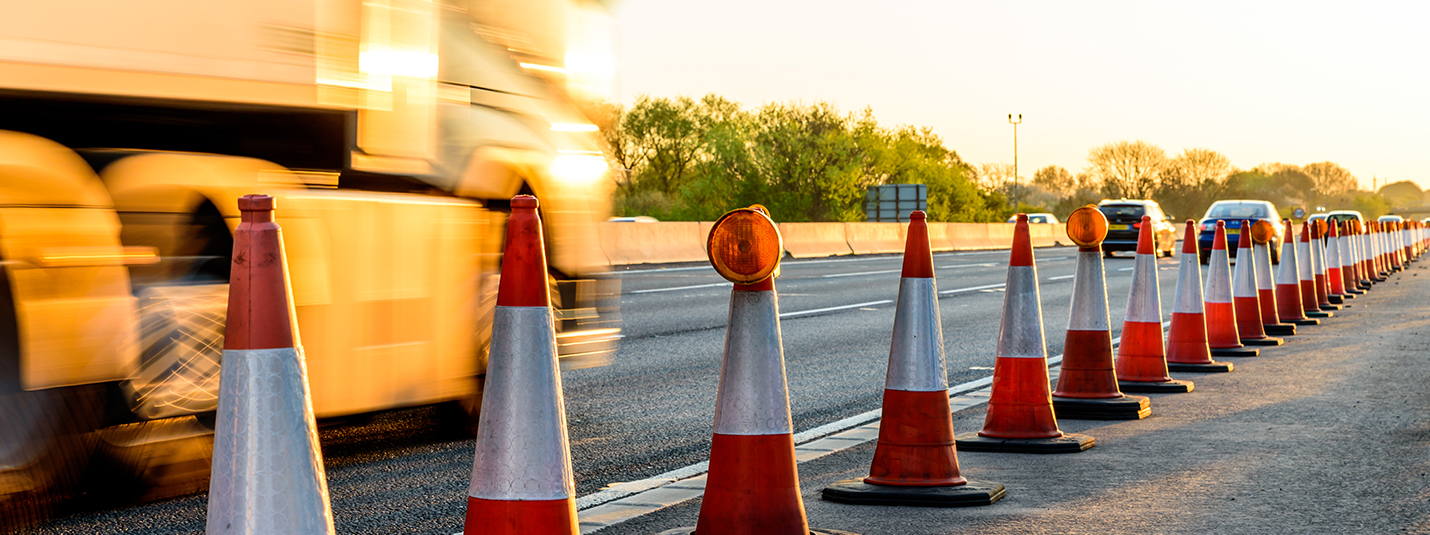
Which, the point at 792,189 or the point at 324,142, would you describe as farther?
the point at 792,189

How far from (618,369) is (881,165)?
6443 cm

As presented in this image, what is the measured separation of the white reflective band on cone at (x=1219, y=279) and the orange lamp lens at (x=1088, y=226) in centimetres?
314

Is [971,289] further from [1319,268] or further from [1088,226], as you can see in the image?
[1088,226]

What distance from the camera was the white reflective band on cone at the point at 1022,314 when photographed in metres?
6.06

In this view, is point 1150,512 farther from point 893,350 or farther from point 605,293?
point 605,293

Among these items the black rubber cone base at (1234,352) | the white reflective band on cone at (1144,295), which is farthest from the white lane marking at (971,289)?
the white reflective band on cone at (1144,295)

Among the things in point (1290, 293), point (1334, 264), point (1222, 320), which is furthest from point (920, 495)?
point (1334, 264)

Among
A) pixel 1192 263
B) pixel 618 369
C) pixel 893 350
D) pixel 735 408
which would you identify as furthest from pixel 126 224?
pixel 1192 263

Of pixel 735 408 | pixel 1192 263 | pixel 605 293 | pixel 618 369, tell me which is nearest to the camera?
pixel 735 408

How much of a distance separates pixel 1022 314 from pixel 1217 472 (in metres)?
1.04

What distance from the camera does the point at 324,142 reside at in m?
5.80

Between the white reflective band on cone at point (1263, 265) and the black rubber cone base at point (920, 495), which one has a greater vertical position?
the white reflective band on cone at point (1263, 265)

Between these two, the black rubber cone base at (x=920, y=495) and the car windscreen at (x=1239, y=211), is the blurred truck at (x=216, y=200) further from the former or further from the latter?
the car windscreen at (x=1239, y=211)

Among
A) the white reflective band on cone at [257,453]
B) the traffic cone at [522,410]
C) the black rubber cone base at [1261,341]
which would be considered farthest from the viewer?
the black rubber cone base at [1261,341]
